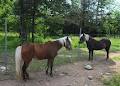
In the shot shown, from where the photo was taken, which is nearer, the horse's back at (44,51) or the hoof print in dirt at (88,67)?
the horse's back at (44,51)

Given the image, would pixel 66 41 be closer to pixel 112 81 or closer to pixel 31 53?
pixel 31 53

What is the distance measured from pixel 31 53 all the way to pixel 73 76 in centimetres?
199

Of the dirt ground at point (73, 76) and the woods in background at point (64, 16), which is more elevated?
the woods in background at point (64, 16)

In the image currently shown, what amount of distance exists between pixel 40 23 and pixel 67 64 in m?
10.2

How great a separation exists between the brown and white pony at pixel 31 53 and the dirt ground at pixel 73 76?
1.10ft

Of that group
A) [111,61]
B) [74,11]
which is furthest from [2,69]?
[74,11]

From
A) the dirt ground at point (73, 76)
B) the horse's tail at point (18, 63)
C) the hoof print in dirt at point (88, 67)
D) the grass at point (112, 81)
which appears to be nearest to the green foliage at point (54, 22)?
the dirt ground at point (73, 76)

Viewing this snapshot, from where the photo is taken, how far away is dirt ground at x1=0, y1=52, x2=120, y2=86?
374 inches

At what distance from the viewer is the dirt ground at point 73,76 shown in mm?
9500

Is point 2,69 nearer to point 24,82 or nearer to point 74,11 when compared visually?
point 24,82

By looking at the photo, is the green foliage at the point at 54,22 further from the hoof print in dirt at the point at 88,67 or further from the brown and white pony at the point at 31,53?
the brown and white pony at the point at 31,53

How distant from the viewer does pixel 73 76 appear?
10742 mm

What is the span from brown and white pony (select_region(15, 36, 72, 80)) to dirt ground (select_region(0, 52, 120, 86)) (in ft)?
1.10

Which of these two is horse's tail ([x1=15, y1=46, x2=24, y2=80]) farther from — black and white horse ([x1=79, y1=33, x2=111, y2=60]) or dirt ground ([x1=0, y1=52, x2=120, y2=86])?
black and white horse ([x1=79, y1=33, x2=111, y2=60])
